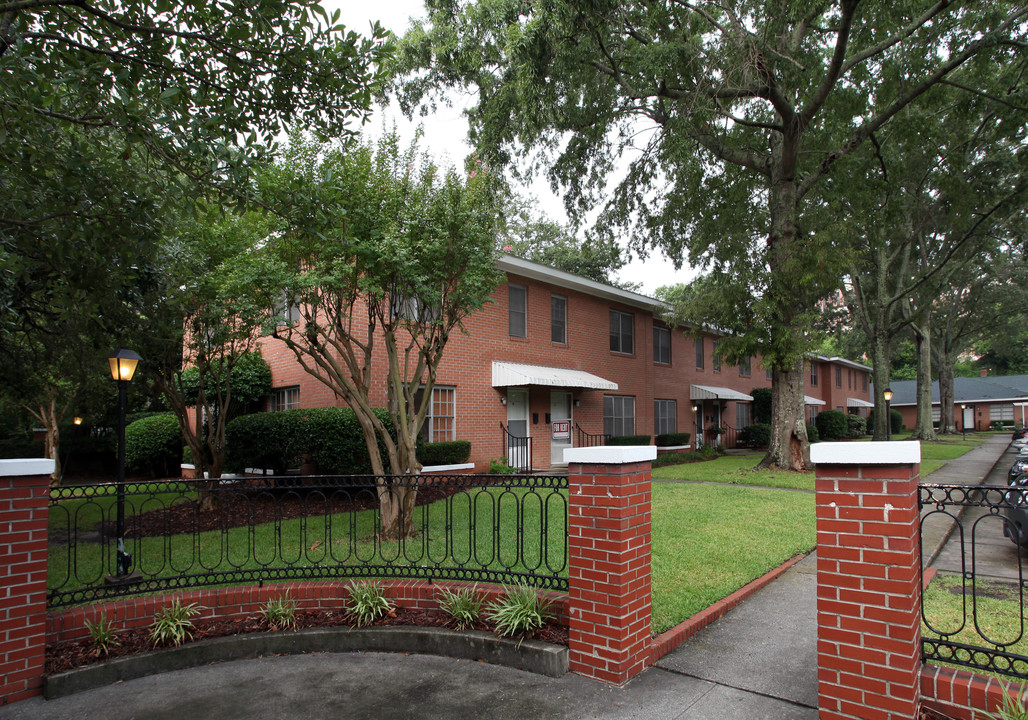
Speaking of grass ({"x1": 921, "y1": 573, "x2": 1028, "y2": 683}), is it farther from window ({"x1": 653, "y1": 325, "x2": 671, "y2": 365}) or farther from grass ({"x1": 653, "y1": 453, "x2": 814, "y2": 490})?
window ({"x1": 653, "y1": 325, "x2": 671, "y2": 365})

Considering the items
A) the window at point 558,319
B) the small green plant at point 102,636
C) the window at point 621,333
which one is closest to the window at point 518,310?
the window at point 558,319

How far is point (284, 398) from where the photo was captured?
53.9 feet

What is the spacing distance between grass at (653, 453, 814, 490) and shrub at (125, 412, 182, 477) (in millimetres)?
14830

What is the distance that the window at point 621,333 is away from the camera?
70.3 feet

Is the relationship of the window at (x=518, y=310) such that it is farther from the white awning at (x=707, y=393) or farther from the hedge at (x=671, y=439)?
the white awning at (x=707, y=393)

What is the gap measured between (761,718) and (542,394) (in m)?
14.5

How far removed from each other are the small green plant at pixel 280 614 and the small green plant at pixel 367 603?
18.5 inches

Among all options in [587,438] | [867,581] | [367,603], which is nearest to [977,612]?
[867,581]

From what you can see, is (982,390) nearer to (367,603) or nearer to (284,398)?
(284,398)

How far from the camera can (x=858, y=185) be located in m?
18.0

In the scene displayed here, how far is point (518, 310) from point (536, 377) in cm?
227

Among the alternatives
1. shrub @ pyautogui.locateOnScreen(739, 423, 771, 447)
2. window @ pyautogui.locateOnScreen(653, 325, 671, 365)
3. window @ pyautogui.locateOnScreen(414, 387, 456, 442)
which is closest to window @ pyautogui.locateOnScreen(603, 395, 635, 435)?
window @ pyautogui.locateOnScreen(653, 325, 671, 365)

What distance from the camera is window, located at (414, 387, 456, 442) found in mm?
14936

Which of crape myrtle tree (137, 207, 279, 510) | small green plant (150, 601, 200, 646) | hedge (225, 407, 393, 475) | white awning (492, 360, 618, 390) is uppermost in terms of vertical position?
crape myrtle tree (137, 207, 279, 510)
